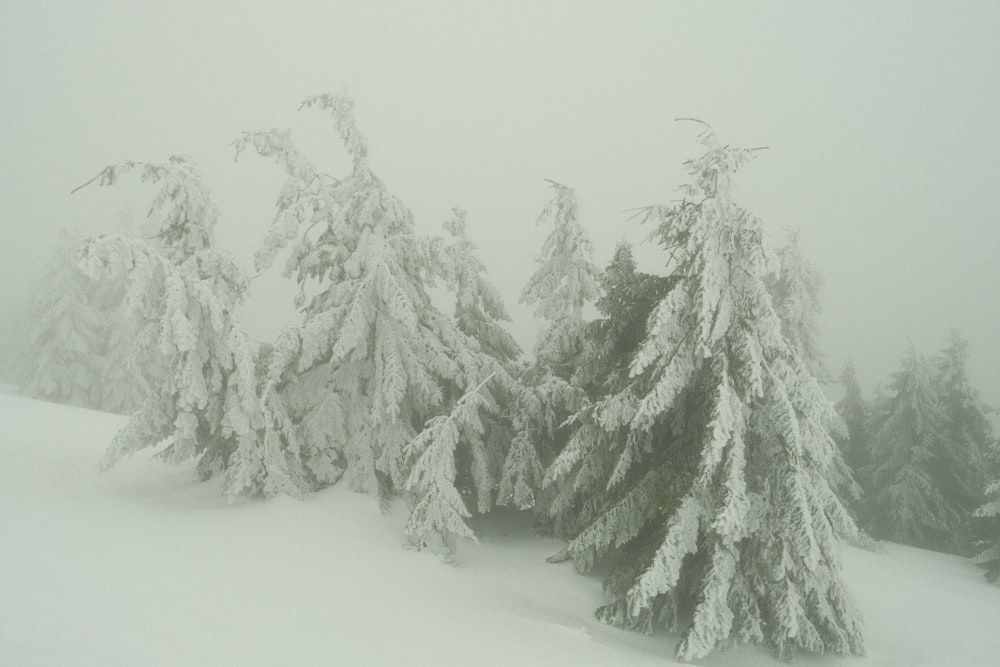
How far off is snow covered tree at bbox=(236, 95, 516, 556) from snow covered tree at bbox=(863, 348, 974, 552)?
19335mm

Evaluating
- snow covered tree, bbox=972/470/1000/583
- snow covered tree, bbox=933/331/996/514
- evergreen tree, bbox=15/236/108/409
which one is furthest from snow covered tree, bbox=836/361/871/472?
evergreen tree, bbox=15/236/108/409

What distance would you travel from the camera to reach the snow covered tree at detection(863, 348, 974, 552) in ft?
72.8

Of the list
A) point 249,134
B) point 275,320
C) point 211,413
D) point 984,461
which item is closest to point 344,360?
point 211,413

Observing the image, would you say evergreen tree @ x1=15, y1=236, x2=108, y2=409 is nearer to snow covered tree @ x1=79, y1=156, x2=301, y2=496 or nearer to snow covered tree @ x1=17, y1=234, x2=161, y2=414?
snow covered tree @ x1=17, y1=234, x2=161, y2=414

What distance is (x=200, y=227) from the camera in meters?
9.80

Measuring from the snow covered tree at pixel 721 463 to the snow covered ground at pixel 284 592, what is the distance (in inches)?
31.3

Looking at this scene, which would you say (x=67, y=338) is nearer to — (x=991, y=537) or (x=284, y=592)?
(x=284, y=592)

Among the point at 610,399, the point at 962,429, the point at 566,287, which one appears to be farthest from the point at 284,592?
the point at 962,429

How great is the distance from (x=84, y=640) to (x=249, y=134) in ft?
26.7

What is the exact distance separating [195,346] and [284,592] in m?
4.20

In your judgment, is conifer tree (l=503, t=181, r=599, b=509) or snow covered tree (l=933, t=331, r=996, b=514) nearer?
conifer tree (l=503, t=181, r=599, b=509)

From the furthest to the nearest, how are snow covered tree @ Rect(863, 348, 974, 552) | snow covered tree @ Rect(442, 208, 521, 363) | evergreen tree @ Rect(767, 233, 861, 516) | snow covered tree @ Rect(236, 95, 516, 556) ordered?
snow covered tree @ Rect(863, 348, 974, 552) < evergreen tree @ Rect(767, 233, 861, 516) < snow covered tree @ Rect(442, 208, 521, 363) < snow covered tree @ Rect(236, 95, 516, 556)

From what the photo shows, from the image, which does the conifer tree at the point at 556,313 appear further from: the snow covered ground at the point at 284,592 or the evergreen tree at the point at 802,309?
the evergreen tree at the point at 802,309

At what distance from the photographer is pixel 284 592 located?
7.22 m
